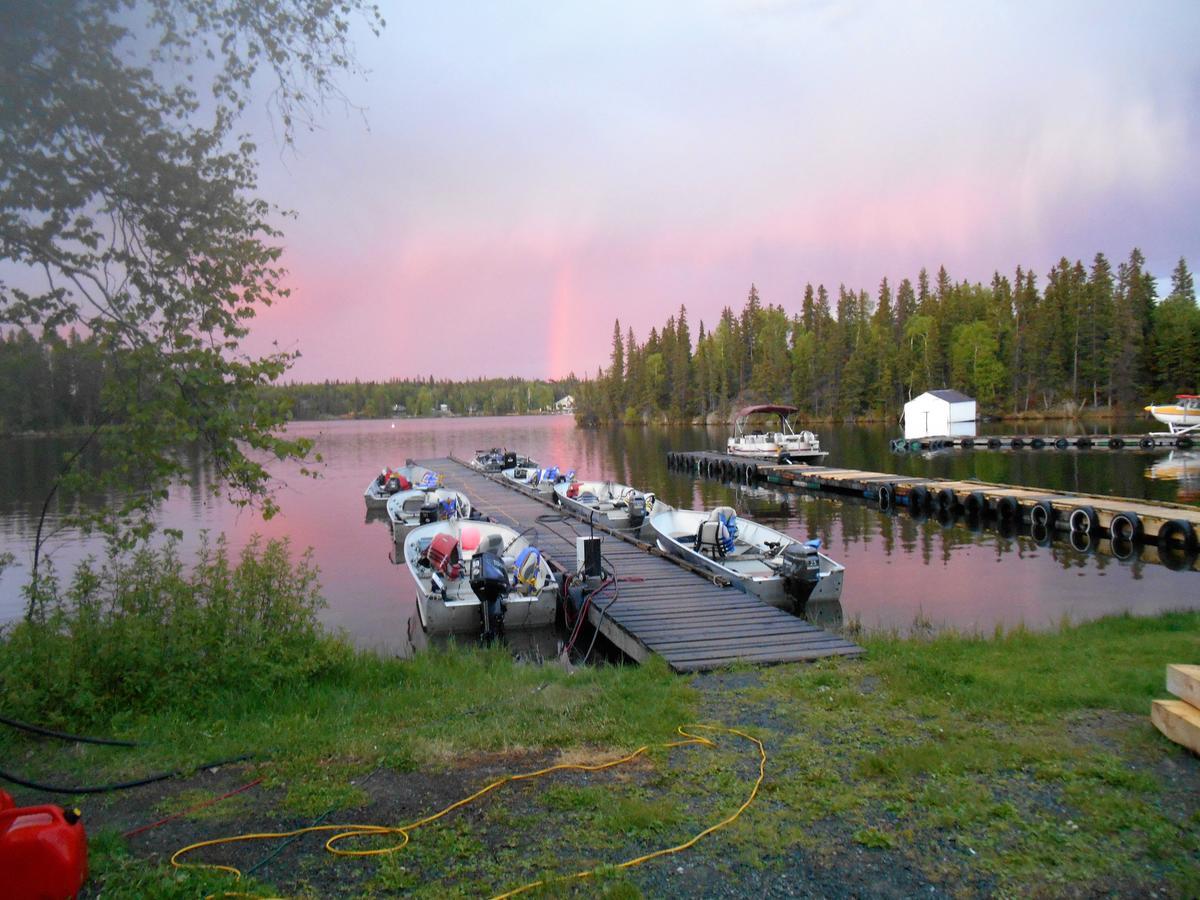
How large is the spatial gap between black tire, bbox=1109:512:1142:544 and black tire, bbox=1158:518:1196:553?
0.55m

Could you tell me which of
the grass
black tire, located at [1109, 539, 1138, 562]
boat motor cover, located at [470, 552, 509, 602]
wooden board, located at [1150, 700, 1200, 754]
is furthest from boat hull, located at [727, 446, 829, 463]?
wooden board, located at [1150, 700, 1200, 754]

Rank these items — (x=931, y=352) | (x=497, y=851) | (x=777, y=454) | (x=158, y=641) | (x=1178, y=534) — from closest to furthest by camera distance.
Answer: (x=497, y=851), (x=158, y=641), (x=1178, y=534), (x=777, y=454), (x=931, y=352)

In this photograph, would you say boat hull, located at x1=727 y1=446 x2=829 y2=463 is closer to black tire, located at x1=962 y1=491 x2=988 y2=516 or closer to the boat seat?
black tire, located at x1=962 y1=491 x2=988 y2=516

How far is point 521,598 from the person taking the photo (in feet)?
44.5

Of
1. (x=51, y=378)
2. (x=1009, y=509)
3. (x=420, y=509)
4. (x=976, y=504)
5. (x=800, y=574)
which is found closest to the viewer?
(x=51, y=378)

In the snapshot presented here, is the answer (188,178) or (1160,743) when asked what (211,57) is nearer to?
(188,178)

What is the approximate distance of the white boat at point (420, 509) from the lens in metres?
23.4

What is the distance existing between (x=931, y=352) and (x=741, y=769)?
99.2m

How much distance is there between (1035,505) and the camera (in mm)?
24906

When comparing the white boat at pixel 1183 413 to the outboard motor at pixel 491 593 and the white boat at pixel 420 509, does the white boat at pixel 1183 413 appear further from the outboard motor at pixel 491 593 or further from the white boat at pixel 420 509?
the outboard motor at pixel 491 593

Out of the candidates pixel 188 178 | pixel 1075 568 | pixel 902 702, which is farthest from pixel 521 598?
pixel 1075 568

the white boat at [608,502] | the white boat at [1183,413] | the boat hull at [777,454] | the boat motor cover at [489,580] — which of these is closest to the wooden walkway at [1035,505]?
the boat hull at [777,454]

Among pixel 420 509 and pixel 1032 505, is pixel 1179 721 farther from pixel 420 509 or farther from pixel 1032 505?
pixel 420 509

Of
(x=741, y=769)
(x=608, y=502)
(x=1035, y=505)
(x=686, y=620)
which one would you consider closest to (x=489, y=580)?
(x=686, y=620)
